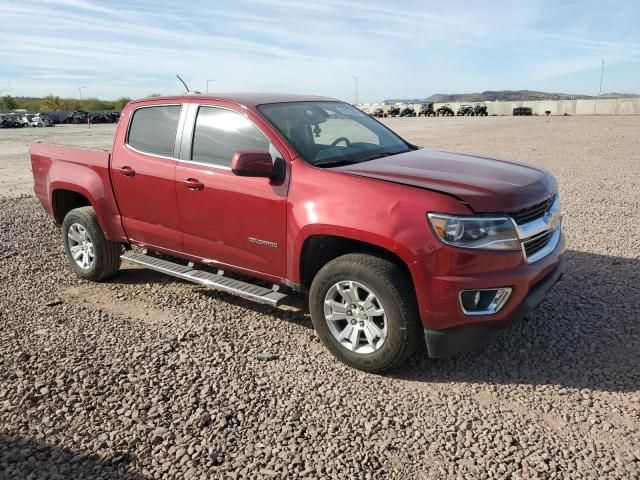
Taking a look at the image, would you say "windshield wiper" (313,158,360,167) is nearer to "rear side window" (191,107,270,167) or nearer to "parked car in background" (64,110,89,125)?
"rear side window" (191,107,270,167)

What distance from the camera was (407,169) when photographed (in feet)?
12.4

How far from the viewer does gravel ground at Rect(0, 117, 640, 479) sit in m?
2.81

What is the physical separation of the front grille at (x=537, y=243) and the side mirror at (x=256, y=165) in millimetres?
1739

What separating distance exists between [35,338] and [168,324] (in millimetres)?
1020

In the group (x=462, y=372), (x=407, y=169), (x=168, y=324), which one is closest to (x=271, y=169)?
(x=407, y=169)

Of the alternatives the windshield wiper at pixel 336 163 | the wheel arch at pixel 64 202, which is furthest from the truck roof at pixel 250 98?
the wheel arch at pixel 64 202

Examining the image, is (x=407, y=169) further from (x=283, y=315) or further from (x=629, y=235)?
(x=629, y=235)

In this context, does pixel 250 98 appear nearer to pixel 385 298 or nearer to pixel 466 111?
pixel 385 298

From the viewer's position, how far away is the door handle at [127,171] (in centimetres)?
489

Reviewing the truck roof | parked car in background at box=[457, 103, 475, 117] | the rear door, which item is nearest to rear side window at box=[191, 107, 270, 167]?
the truck roof

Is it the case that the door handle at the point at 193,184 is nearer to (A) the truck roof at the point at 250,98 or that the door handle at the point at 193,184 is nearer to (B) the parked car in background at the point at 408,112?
(A) the truck roof at the point at 250,98

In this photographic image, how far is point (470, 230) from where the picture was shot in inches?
128

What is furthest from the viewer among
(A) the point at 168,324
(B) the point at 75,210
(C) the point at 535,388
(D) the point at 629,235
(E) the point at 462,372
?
(D) the point at 629,235

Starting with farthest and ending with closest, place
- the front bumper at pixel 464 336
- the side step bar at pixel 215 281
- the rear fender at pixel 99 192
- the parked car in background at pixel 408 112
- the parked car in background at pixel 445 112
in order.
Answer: the parked car in background at pixel 408 112 < the parked car in background at pixel 445 112 < the rear fender at pixel 99 192 < the side step bar at pixel 215 281 < the front bumper at pixel 464 336
